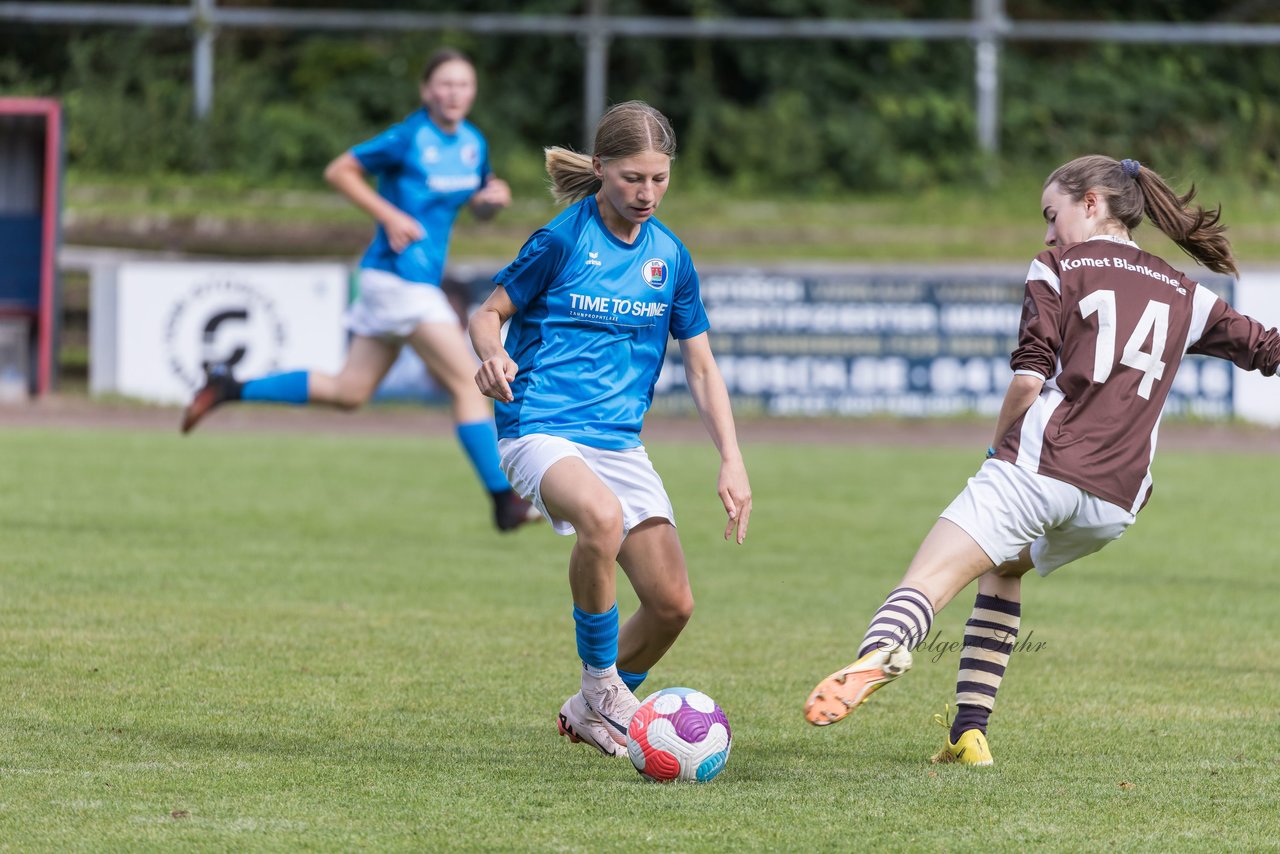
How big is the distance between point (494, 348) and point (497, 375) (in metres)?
0.15

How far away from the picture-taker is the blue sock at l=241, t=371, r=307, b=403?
9125 mm

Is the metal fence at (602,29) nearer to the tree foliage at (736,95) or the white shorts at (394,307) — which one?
the tree foliage at (736,95)

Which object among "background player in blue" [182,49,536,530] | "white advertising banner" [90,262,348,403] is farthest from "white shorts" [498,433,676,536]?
"white advertising banner" [90,262,348,403]

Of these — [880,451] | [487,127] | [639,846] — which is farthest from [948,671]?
[487,127]

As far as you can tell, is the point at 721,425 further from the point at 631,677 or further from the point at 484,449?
the point at 484,449

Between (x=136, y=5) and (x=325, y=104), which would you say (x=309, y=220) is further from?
(x=136, y=5)

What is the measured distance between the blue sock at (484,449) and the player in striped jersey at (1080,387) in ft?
14.4

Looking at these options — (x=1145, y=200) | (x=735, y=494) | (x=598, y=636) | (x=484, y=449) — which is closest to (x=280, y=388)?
(x=484, y=449)

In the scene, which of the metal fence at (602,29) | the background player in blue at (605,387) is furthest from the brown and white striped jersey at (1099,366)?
the metal fence at (602,29)

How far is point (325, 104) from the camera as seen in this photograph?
2388cm

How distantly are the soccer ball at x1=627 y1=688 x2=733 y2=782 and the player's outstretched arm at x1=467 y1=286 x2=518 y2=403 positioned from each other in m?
0.90

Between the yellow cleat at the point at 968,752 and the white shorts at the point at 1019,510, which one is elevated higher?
the white shorts at the point at 1019,510

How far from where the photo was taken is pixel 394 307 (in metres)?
8.86

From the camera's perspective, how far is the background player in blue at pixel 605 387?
4754mm
